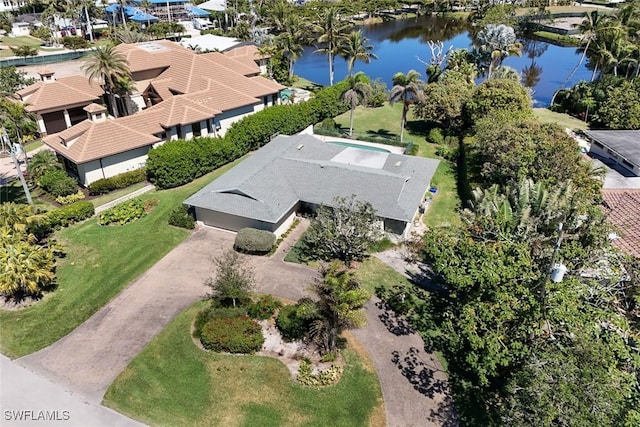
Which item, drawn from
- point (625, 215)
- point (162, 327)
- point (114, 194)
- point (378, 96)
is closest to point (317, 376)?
point (162, 327)

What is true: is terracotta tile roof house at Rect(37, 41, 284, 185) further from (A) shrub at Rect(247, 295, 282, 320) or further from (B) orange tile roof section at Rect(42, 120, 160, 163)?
(A) shrub at Rect(247, 295, 282, 320)

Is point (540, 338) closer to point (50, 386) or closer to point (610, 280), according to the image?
point (610, 280)

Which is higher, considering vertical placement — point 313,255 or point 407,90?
point 407,90

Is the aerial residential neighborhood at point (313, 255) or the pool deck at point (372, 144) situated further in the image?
the pool deck at point (372, 144)

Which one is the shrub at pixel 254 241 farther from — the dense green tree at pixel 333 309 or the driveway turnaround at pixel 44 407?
the driveway turnaround at pixel 44 407

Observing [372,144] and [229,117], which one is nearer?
[372,144]

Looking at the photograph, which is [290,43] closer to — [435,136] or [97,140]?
[435,136]

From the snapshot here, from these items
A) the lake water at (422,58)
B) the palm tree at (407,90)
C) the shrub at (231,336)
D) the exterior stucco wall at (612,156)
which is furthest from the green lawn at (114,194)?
the lake water at (422,58)
